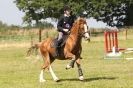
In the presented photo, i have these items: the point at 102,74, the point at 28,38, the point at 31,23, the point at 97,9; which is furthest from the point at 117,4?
the point at 102,74

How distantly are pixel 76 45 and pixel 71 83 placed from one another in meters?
1.31

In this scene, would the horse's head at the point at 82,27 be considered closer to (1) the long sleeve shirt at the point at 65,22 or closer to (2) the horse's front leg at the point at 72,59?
(1) the long sleeve shirt at the point at 65,22

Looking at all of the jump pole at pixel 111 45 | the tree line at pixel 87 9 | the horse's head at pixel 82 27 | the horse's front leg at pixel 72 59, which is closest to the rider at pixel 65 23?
the horse's head at pixel 82 27

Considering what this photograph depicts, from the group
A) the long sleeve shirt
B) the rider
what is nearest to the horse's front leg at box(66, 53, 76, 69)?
the rider

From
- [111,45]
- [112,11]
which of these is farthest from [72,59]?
[112,11]

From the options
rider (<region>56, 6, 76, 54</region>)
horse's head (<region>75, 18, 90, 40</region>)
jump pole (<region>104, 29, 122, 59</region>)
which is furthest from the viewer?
jump pole (<region>104, 29, 122, 59</region>)

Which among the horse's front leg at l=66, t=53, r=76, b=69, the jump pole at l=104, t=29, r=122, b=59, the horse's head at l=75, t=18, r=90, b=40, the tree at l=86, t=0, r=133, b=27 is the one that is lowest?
the tree at l=86, t=0, r=133, b=27

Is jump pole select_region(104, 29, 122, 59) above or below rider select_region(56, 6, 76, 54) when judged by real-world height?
below

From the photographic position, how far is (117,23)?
82.5 metres

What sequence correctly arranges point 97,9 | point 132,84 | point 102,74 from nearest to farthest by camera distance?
point 132,84 → point 102,74 → point 97,9

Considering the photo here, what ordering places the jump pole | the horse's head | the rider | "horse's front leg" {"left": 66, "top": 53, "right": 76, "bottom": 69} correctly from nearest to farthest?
"horse's front leg" {"left": 66, "top": 53, "right": 76, "bottom": 69}
the horse's head
the rider
the jump pole

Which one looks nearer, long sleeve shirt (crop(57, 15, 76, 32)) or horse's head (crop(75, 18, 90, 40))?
horse's head (crop(75, 18, 90, 40))

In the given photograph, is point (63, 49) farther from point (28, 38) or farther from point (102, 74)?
point (28, 38)

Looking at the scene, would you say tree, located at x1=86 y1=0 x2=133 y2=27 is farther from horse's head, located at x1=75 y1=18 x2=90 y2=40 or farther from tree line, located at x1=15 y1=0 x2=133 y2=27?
horse's head, located at x1=75 y1=18 x2=90 y2=40
